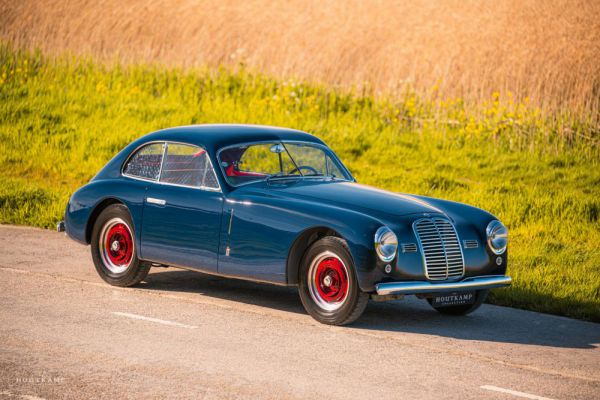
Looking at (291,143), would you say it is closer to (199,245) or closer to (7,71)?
(199,245)

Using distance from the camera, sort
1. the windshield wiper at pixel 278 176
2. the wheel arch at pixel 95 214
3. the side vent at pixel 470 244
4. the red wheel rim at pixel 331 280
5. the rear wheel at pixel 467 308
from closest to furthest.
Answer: the red wheel rim at pixel 331 280 → the side vent at pixel 470 244 → the rear wheel at pixel 467 308 → the windshield wiper at pixel 278 176 → the wheel arch at pixel 95 214

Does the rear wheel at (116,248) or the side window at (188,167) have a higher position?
the side window at (188,167)

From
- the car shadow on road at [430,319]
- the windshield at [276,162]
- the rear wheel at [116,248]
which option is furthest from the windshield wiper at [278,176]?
the rear wheel at [116,248]

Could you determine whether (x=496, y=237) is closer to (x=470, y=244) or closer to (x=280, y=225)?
(x=470, y=244)

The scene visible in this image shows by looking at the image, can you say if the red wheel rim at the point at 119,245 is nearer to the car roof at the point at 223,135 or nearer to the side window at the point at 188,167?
the side window at the point at 188,167

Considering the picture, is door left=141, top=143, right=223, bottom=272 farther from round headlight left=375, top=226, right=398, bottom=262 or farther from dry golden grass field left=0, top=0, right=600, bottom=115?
dry golden grass field left=0, top=0, right=600, bottom=115

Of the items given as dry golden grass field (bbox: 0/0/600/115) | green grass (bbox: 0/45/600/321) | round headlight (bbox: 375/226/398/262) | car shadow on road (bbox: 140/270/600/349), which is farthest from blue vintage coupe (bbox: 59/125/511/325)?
dry golden grass field (bbox: 0/0/600/115)

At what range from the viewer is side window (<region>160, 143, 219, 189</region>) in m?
9.74

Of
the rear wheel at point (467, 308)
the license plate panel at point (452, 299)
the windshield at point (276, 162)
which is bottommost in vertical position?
the rear wheel at point (467, 308)

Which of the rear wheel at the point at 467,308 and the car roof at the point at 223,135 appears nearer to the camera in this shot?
the rear wheel at the point at 467,308

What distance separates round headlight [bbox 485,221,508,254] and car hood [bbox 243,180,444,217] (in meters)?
0.48

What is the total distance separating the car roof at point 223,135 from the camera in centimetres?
995

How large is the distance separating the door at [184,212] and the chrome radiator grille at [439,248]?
72.9 inches

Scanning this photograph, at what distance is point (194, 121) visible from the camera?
1839cm
